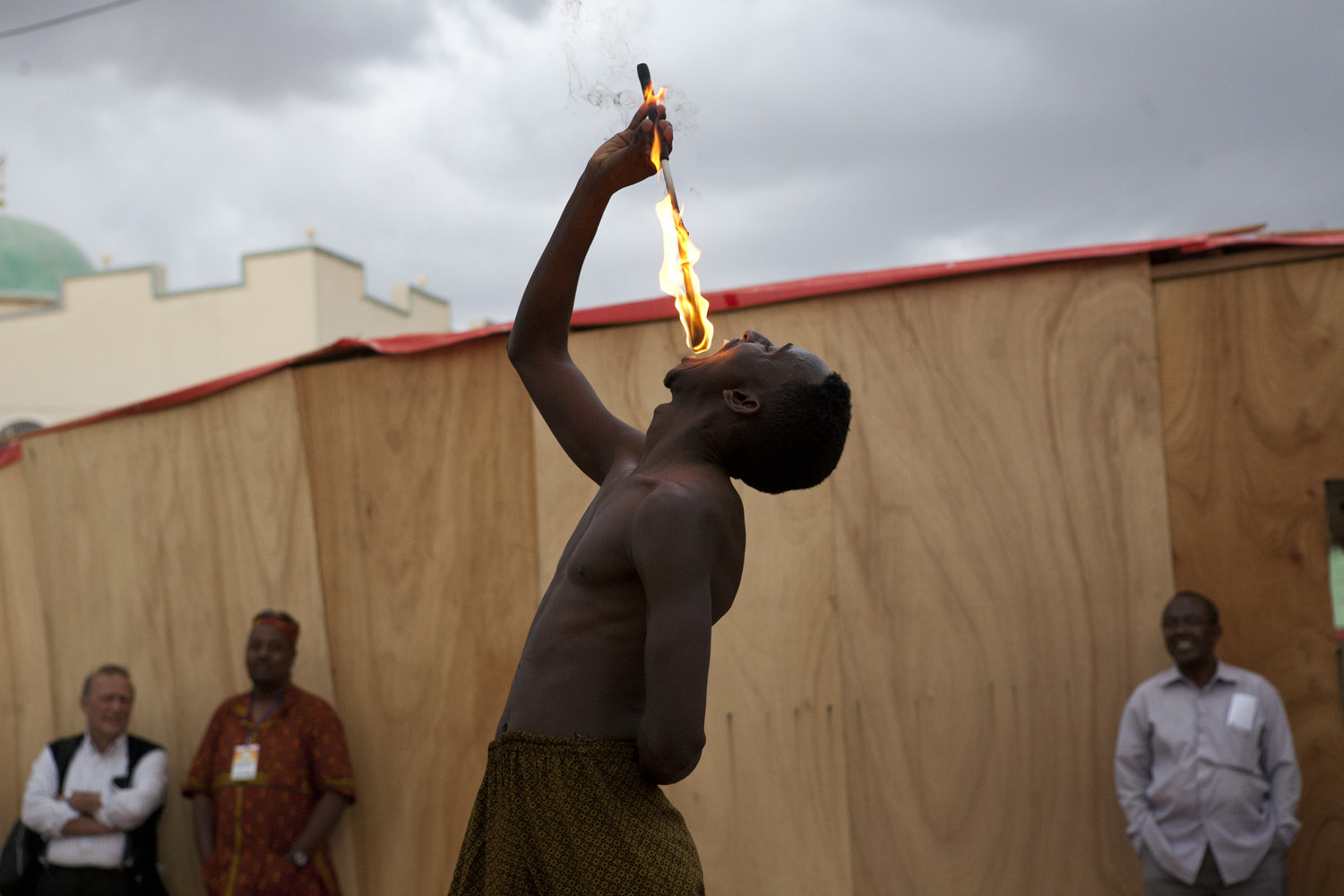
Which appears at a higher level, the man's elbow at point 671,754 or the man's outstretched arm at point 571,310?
the man's outstretched arm at point 571,310

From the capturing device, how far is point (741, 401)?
2.30 m

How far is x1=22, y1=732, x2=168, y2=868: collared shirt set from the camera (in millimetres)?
5715

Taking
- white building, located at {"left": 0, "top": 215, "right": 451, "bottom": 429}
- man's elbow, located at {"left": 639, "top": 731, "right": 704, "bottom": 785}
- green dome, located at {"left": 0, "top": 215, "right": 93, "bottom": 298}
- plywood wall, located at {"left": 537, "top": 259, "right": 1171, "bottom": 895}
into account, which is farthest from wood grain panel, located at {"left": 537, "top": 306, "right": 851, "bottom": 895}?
green dome, located at {"left": 0, "top": 215, "right": 93, "bottom": 298}

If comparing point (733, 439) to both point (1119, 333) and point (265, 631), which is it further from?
point (265, 631)


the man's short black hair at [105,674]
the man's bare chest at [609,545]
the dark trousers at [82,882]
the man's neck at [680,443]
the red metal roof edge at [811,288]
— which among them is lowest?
the dark trousers at [82,882]

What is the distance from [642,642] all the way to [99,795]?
184 inches

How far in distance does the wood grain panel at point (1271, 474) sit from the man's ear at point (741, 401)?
302 cm

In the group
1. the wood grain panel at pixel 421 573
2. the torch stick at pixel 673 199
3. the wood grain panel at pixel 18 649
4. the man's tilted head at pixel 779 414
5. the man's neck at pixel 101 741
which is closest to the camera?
the man's tilted head at pixel 779 414

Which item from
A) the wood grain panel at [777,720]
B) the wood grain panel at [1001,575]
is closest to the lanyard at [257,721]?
the wood grain panel at [777,720]

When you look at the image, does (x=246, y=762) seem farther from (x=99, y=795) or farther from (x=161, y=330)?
(x=161, y=330)

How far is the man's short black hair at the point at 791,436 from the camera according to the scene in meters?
2.25

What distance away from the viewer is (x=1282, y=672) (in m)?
4.65

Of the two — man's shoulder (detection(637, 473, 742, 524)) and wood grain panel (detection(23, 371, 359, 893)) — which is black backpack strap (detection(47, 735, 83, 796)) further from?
man's shoulder (detection(637, 473, 742, 524))

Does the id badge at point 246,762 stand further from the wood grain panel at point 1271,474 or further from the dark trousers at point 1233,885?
the wood grain panel at point 1271,474
